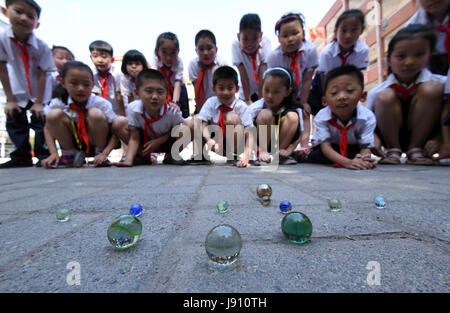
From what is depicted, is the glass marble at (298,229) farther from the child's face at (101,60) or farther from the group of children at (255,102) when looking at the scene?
the child's face at (101,60)

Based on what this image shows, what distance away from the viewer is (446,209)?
769 millimetres

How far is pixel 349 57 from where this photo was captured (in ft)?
9.00

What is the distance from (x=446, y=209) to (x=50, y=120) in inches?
129

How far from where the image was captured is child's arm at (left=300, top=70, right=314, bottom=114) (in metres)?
3.01

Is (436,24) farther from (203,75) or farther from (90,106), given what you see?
(90,106)

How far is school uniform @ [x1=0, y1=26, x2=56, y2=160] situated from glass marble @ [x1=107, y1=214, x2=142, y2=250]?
3171mm

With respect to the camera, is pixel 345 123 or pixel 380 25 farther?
pixel 380 25

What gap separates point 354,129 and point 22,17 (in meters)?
3.65

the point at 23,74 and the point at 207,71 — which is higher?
the point at 207,71

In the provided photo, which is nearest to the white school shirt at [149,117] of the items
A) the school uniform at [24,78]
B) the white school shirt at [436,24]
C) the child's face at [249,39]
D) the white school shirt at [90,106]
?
the white school shirt at [90,106]

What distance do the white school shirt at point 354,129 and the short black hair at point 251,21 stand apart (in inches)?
56.0

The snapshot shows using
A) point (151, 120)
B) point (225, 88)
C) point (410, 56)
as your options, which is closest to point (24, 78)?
point (151, 120)
